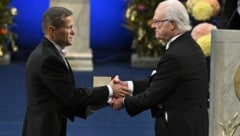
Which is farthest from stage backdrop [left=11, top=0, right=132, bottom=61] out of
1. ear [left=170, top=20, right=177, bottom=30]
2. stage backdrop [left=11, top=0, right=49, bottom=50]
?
ear [left=170, top=20, right=177, bottom=30]

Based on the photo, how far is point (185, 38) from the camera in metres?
4.66

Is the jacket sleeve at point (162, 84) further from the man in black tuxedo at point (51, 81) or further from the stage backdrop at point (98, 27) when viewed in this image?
the stage backdrop at point (98, 27)

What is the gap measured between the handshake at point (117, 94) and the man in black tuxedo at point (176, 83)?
→ 8.5 inches

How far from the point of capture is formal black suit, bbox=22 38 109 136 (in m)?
4.59

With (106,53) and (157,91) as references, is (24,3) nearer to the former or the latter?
(106,53)

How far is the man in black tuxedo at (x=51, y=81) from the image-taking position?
181 inches

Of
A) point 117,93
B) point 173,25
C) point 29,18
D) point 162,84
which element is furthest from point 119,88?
point 29,18

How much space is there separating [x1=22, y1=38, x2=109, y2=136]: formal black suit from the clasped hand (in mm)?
310

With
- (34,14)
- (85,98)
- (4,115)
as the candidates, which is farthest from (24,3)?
(85,98)

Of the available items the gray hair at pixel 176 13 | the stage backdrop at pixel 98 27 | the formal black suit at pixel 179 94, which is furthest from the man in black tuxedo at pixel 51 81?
the stage backdrop at pixel 98 27

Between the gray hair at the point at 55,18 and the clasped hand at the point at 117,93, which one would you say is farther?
the clasped hand at the point at 117,93

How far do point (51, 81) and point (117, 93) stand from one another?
1.97 ft

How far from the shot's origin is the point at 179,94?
4.55m

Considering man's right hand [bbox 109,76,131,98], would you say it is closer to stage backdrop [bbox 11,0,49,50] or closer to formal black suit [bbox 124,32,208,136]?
formal black suit [bbox 124,32,208,136]
